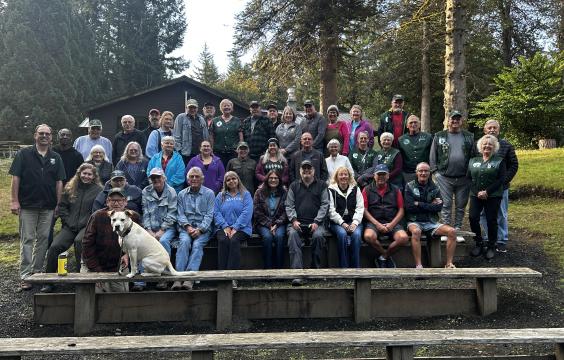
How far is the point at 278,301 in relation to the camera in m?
5.28

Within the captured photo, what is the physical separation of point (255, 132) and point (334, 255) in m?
2.79

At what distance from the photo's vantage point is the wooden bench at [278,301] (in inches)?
199

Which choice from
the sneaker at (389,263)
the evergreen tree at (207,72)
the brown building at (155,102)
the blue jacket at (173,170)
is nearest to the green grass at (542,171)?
the sneaker at (389,263)

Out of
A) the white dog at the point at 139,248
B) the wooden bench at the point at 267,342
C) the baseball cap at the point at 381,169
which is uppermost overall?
the baseball cap at the point at 381,169

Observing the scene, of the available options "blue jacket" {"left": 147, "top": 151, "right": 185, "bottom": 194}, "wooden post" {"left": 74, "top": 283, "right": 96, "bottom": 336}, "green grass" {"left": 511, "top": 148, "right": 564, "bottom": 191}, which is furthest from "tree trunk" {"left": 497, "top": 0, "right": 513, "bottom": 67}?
"wooden post" {"left": 74, "top": 283, "right": 96, "bottom": 336}

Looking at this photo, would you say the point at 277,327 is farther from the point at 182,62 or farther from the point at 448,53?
the point at 182,62

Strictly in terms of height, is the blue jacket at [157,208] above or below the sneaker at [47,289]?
above

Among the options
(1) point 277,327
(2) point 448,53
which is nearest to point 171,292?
(1) point 277,327

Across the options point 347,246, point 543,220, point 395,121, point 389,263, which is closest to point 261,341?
→ point 347,246

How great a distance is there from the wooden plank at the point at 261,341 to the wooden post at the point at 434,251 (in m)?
3.05

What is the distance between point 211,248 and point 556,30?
28.1m

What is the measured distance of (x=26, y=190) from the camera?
6590mm

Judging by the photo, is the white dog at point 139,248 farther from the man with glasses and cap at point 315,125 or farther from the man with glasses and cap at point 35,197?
the man with glasses and cap at point 315,125

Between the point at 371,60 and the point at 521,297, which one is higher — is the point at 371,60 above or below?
above
